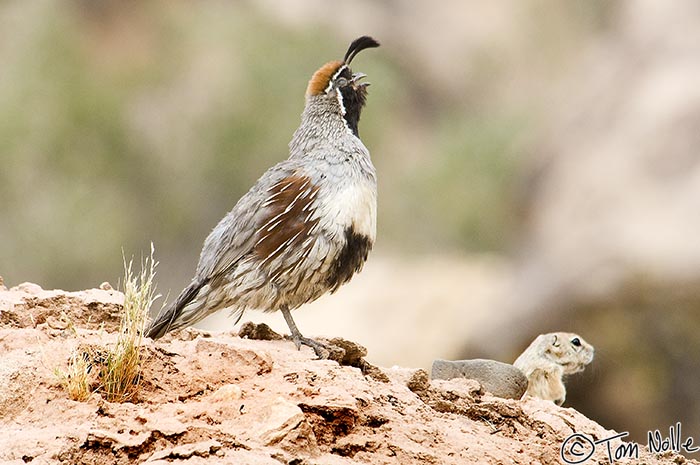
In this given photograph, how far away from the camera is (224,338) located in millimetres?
7805

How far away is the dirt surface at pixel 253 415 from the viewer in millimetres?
5910

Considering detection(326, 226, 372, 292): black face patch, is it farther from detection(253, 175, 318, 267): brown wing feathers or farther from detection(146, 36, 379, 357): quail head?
detection(253, 175, 318, 267): brown wing feathers

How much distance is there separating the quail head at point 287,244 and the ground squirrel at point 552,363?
1454mm

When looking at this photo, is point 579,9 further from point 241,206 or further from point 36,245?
point 241,206

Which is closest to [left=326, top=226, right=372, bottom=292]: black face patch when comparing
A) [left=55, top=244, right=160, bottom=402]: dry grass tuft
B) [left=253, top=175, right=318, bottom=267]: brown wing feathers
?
[left=253, top=175, right=318, bottom=267]: brown wing feathers

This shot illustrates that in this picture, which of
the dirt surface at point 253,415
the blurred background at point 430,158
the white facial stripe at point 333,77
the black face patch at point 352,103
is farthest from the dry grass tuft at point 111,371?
the blurred background at point 430,158

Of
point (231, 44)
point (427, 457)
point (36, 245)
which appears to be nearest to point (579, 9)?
point (231, 44)

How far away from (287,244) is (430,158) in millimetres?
24824

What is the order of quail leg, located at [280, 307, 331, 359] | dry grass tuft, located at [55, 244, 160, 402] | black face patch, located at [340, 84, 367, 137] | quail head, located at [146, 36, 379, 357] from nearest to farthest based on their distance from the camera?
dry grass tuft, located at [55, 244, 160, 402] → quail leg, located at [280, 307, 331, 359] → quail head, located at [146, 36, 379, 357] → black face patch, located at [340, 84, 367, 137]

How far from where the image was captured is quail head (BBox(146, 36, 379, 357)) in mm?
8633

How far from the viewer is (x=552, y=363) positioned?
30.5 feet

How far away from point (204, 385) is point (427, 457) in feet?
3.99

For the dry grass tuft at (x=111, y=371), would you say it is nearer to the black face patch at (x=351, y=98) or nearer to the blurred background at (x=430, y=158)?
the black face patch at (x=351, y=98)

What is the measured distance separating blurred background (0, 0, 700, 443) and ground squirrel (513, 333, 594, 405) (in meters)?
5.25
